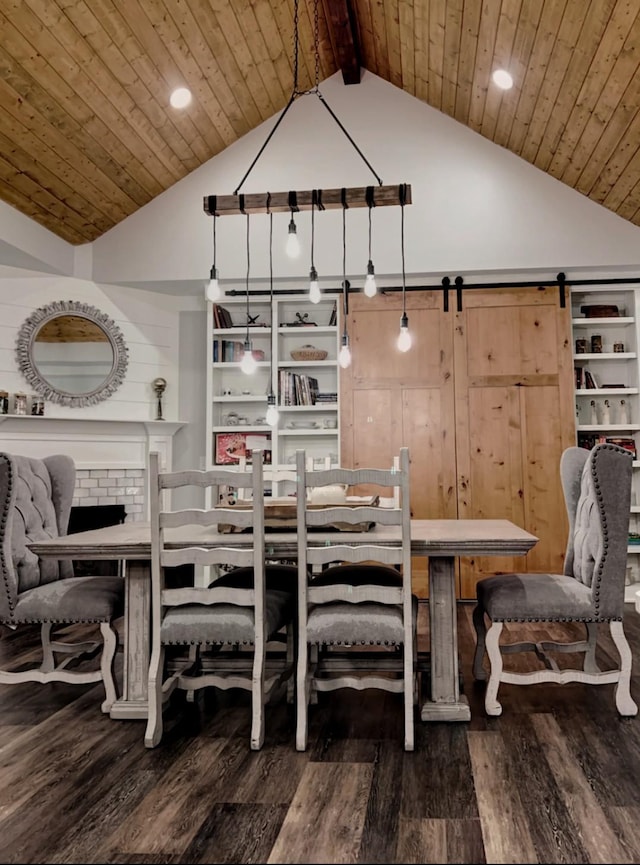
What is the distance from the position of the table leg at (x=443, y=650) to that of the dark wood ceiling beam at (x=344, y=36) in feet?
13.4

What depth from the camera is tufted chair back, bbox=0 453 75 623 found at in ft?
9.00

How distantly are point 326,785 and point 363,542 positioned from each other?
0.85 m

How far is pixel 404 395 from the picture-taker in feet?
17.2

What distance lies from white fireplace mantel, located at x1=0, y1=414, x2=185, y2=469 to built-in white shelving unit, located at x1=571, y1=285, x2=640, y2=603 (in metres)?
3.43

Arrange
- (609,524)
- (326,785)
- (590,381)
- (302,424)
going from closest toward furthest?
(326,785), (609,524), (590,381), (302,424)

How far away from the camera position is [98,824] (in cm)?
181

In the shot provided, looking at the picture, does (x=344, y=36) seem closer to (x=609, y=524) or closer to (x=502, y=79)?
(x=502, y=79)

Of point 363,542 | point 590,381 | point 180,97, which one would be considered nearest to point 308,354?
point 180,97

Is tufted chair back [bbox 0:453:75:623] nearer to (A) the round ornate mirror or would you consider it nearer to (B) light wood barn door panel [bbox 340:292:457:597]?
(A) the round ornate mirror

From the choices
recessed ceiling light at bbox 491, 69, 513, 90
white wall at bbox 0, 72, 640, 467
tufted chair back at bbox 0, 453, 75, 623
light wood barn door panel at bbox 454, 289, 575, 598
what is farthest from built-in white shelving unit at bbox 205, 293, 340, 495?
recessed ceiling light at bbox 491, 69, 513, 90

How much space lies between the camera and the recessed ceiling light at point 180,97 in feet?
14.8

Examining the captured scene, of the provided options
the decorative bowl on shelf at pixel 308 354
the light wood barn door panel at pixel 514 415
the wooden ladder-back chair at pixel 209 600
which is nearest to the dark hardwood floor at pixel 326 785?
the wooden ladder-back chair at pixel 209 600

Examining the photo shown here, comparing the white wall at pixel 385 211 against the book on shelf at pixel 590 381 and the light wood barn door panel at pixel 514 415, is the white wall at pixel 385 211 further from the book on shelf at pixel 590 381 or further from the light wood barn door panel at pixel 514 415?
the book on shelf at pixel 590 381

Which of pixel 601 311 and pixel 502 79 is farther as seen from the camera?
pixel 601 311
